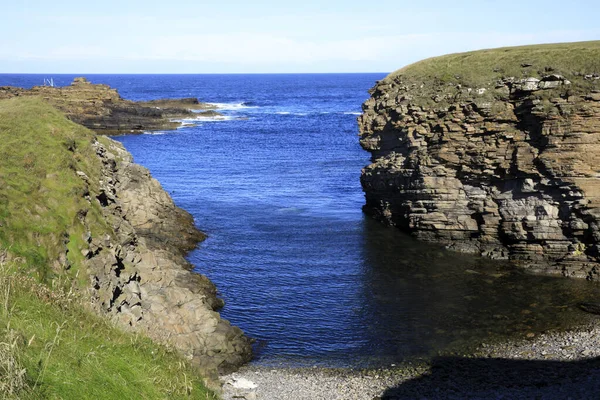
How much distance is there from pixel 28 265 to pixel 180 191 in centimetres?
4386

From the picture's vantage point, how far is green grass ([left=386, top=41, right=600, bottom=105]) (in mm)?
42312

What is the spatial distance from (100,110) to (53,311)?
107 metres

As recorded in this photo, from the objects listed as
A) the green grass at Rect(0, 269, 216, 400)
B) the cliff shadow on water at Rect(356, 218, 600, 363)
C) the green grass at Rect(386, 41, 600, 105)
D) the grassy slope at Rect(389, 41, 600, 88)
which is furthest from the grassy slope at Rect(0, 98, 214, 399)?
Answer: the grassy slope at Rect(389, 41, 600, 88)

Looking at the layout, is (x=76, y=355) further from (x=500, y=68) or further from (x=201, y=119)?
(x=201, y=119)

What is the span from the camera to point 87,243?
24.6 meters

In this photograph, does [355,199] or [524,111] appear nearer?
[524,111]

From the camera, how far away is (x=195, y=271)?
1624 inches

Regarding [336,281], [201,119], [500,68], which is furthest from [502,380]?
[201,119]

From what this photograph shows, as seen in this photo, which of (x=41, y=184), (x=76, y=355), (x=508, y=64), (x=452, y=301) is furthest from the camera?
(x=508, y=64)

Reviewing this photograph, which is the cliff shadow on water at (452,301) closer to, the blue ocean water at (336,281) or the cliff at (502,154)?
the blue ocean water at (336,281)

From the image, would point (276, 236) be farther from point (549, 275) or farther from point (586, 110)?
point (586, 110)

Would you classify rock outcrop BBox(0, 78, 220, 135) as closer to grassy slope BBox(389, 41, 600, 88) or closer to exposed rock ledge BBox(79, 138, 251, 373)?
grassy slope BBox(389, 41, 600, 88)

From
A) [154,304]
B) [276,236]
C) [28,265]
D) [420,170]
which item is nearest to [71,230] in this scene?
[28,265]

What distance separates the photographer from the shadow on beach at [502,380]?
25328 millimetres
